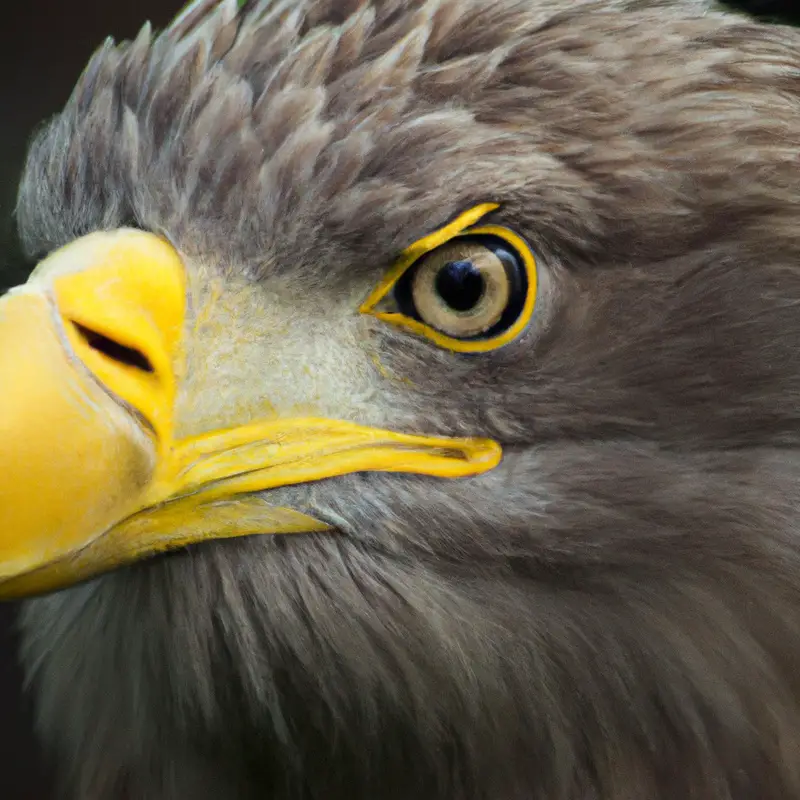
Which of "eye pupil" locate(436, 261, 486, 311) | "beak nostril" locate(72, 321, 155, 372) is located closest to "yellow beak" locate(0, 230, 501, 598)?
"beak nostril" locate(72, 321, 155, 372)

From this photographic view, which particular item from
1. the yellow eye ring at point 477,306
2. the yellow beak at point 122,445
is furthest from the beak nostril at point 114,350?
the yellow eye ring at point 477,306

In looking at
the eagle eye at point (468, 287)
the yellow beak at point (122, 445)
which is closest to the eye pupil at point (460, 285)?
the eagle eye at point (468, 287)

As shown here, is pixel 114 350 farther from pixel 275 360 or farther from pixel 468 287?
pixel 468 287

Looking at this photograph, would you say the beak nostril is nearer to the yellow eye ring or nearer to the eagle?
A: the eagle

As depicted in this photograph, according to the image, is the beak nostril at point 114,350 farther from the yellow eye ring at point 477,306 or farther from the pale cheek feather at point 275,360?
the yellow eye ring at point 477,306

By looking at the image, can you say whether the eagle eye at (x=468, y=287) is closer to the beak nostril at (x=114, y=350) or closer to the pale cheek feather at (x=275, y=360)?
the pale cheek feather at (x=275, y=360)

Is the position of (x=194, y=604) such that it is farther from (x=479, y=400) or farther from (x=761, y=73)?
(x=761, y=73)

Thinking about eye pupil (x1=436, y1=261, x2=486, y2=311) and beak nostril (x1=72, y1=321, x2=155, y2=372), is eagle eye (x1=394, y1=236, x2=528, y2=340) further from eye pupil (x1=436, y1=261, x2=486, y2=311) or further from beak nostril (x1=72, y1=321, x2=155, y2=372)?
beak nostril (x1=72, y1=321, x2=155, y2=372)
